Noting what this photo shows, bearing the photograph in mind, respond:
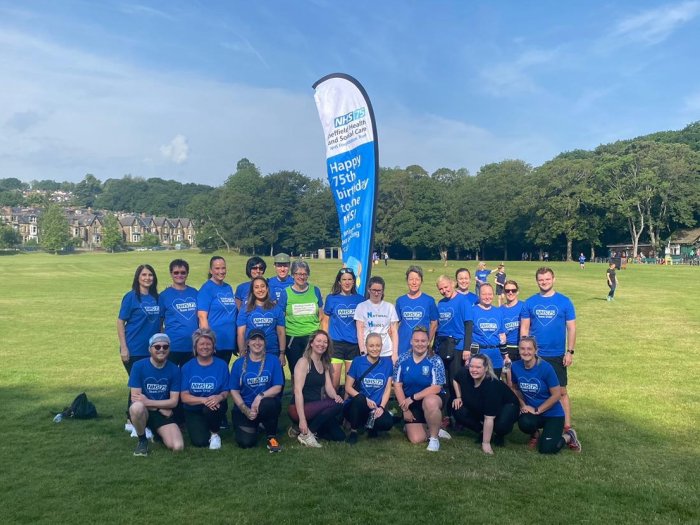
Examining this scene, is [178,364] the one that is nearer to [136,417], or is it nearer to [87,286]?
[136,417]

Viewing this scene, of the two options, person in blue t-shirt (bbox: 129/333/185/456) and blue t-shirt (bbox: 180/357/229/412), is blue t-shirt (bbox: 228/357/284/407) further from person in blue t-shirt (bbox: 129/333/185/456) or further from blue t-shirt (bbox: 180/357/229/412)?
person in blue t-shirt (bbox: 129/333/185/456)

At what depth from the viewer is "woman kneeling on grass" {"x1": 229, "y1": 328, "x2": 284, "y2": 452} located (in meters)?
6.22

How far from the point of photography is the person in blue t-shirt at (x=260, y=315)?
6.89 m

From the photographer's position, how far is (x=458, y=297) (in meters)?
7.37

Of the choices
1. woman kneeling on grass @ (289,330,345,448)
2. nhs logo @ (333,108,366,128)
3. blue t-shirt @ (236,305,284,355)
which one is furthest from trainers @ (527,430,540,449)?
nhs logo @ (333,108,366,128)

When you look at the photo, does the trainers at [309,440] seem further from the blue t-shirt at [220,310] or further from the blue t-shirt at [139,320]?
the blue t-shirt at [139,320]

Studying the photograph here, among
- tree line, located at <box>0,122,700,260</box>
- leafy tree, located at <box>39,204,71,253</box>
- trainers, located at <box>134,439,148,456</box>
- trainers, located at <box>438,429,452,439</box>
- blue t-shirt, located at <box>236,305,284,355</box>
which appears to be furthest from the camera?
leafy tree, located at <box>39,204,71,253</box>

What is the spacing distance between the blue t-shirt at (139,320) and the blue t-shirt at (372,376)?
257 centimetres

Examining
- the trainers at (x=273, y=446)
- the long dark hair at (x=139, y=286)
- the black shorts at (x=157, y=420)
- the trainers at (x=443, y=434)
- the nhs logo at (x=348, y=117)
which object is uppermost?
the nhs logo at (x=348, y=117)

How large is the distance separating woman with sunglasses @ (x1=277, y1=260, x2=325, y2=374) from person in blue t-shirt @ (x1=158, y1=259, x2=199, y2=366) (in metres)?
1.16

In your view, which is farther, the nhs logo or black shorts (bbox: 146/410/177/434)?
the nhs logo

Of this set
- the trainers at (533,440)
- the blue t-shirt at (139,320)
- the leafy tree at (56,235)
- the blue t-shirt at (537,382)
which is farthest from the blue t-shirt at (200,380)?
the leafy tree at (56,235)

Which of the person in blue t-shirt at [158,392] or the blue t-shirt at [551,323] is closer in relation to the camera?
the person in blue t-shirt at [158,392]

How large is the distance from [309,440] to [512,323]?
2.98 m
